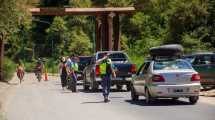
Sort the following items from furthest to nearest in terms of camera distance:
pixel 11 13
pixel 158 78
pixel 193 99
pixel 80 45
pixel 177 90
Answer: pixel 80 45 → pixel 11 13 → pixel 193 99 → pixel 158 78 → pixel 177 90

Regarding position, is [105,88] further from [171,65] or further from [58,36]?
[58,36]

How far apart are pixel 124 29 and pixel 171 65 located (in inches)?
2687

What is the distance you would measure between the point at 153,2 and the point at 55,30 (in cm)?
2945

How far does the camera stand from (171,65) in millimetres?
24062

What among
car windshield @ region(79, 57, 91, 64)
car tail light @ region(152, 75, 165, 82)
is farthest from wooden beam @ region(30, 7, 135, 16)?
car tail light @ region(152, 75, 165, 82)

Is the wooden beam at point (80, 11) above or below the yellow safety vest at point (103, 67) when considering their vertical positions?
above

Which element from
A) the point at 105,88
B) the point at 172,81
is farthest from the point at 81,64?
the point at 172,81

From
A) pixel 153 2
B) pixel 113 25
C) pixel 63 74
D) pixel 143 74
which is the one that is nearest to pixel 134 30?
pixel 153 2

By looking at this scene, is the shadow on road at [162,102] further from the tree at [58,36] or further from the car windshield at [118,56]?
the tree at [58,36]

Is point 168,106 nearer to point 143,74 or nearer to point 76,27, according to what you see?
point 143,74

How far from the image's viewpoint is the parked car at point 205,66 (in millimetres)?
30594

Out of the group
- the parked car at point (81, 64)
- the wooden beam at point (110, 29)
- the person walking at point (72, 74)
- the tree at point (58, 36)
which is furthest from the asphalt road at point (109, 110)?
the tree at point (58, 36)

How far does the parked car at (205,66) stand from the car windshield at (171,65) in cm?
646

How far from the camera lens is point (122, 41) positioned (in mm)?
84750
